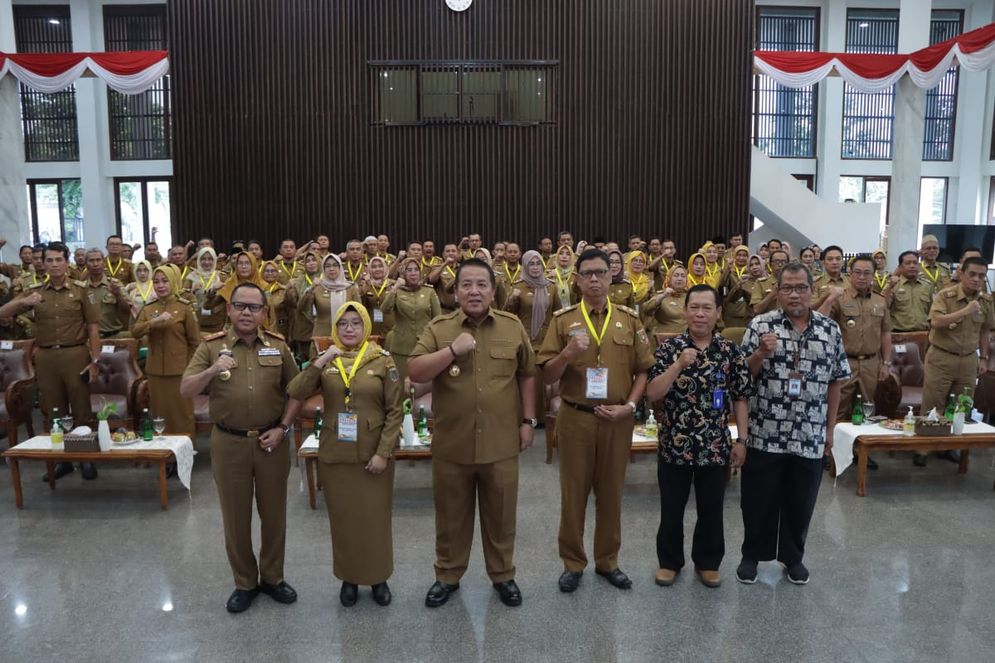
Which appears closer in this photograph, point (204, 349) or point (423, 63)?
point (204, 349)

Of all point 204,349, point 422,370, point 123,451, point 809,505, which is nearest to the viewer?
point 422,370

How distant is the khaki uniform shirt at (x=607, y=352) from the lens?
338 cm

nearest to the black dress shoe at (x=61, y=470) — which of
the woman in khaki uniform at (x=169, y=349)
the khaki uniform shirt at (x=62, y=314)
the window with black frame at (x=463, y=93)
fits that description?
the woman in khaki uniform at (x=169, y=349)

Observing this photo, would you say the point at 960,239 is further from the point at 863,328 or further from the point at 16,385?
the point at 16,385

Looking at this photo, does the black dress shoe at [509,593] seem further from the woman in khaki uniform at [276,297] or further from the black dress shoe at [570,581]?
the woman in khaki uniform at [276,297]

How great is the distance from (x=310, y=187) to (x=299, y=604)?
9104 mm

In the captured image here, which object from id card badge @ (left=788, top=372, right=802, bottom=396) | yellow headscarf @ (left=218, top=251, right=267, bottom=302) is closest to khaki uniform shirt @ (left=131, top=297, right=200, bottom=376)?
yellow headscarf @ (left=218, top=251, right=267, bottom=302)

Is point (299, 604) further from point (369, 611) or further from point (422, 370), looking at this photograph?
point (422, 370)

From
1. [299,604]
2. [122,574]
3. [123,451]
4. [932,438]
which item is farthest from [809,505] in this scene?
[123,451]

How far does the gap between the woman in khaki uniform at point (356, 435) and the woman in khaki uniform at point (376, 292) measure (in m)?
3.44

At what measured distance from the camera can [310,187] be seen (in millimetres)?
11547

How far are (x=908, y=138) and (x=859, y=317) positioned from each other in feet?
27.7

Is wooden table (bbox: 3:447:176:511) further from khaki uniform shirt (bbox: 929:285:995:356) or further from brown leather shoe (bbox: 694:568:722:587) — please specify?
khaki uniform shirt (bbox: 929:285:995:356)

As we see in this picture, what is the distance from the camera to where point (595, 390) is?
3.33m
